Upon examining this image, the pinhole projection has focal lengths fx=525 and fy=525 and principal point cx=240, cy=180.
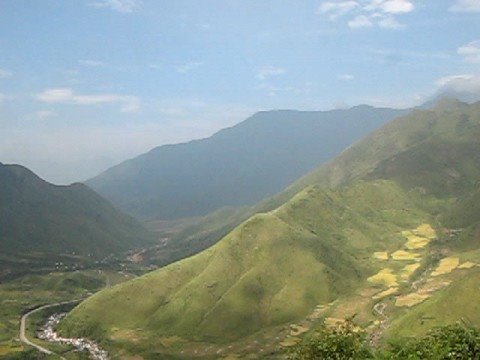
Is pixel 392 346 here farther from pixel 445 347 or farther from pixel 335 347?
pixel 445 347

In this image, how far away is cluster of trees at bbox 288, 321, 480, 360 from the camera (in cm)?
4916

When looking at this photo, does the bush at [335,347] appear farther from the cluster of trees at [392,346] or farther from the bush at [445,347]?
the bush at [445,347]

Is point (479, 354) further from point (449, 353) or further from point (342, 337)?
point (342, 337)

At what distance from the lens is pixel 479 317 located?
197000 millimetres

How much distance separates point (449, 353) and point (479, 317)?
169 metres

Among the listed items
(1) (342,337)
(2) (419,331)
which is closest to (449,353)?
(1) (342,337)

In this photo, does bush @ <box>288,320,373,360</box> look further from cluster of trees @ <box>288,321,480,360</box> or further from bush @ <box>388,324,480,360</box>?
bush @ <box>388,324,480,360</box>

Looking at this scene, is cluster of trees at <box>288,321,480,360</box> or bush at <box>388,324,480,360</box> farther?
cluster of trees at <box>288,321,480,360</box>

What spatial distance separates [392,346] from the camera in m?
Answer: 54.2

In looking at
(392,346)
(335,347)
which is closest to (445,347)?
(392,346)

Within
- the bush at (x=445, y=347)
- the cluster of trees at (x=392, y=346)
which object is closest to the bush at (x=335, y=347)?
the cluster of trees at (x=392, y=346)

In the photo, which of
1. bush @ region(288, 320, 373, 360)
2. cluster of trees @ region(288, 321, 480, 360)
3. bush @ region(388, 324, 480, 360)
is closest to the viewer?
bush @ region(388, 324, 480, 360)

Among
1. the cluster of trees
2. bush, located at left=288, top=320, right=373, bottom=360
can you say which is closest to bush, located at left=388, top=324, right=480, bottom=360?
the cluster of trees

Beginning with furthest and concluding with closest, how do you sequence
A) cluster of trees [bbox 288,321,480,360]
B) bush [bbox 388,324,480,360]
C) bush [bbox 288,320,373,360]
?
1. bush [bbox 288,320,373,360]
2. cluster of trees [bbox 288,321,480,360]
3. bush [bbox 388,324,480,360]
